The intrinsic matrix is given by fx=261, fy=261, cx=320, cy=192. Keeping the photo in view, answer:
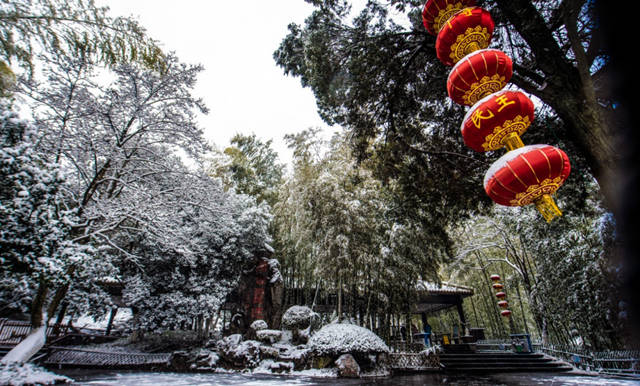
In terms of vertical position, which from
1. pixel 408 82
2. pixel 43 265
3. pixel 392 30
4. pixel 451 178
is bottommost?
pixel 43 265

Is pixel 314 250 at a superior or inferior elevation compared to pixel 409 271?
superior

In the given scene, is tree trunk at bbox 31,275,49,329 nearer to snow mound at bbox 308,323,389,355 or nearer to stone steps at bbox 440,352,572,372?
snow mound at bbox 308,323,389,355

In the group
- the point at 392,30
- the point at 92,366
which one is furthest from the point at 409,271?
the point at 92,366

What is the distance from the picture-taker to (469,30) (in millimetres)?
2990

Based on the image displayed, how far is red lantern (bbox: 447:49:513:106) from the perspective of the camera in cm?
276

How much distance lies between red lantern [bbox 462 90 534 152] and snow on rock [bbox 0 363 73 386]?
7029 millimetres

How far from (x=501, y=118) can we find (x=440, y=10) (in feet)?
5.80

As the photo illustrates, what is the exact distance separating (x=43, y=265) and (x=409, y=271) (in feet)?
27.5

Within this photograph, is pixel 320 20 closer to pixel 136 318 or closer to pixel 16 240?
pixel 16 240

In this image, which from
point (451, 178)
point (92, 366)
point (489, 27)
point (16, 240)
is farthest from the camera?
point (92, 366)

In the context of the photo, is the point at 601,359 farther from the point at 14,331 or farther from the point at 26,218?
the point at 14,331

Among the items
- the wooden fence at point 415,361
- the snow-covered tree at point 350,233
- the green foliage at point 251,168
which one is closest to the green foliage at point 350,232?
the snow-covered tree at point 350,233

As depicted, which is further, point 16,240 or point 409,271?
point 409,271

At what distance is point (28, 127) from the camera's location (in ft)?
13.2
